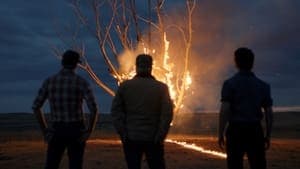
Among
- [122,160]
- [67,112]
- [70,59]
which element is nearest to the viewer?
[67,112]

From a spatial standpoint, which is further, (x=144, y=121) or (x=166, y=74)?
(x=166, y=74)

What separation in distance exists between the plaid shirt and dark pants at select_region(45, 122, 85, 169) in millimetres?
96

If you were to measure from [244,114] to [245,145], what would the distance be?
0.40m

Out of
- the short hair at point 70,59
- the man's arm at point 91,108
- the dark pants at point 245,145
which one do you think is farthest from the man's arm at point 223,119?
the short hair at point 70,59

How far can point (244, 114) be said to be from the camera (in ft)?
29.3

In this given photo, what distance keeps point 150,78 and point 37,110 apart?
5.48 ft

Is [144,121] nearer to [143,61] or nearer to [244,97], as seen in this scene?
[143,61]

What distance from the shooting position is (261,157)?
8.87 meters

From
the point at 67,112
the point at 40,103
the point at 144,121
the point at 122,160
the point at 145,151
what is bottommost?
the point at 122,160

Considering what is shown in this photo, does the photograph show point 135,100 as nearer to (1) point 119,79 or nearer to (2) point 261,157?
(2) point 261,157

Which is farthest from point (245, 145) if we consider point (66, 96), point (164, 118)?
point (66, 96)

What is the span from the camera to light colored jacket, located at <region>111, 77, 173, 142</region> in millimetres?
8664

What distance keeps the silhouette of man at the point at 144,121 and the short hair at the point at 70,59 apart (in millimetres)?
1045

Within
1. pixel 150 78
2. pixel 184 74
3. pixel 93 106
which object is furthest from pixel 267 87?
pixel 184 74
